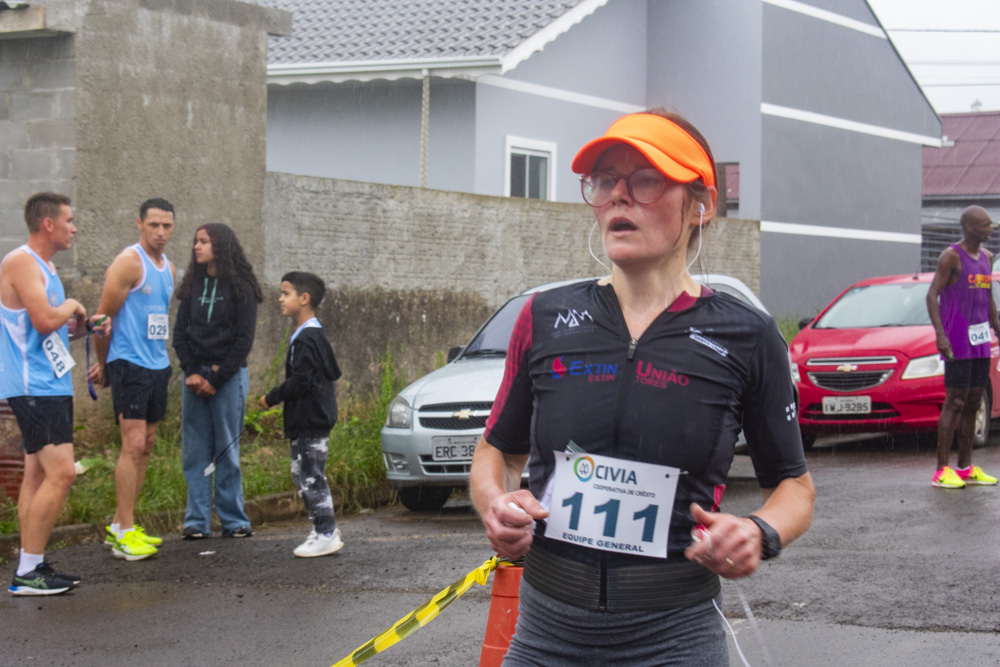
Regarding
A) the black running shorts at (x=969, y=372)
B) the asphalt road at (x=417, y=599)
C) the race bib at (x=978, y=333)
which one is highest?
the race bib at (x=978, y=333)

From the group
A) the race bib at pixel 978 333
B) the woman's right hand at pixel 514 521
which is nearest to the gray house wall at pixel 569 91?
the race bib at pixel 978 333

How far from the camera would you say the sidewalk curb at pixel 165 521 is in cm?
742

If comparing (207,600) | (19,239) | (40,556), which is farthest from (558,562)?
(19,239)

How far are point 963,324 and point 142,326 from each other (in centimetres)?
584

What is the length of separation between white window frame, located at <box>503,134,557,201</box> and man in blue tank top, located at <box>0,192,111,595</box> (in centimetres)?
1285

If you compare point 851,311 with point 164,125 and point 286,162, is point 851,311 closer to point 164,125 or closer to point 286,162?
point 164,125

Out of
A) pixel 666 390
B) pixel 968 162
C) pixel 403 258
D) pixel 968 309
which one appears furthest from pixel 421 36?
pixel 968 162

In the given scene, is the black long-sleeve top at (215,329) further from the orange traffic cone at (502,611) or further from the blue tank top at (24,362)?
the orange traffic cone at (502,611)

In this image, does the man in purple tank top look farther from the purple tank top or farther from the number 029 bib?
the number 029 bib

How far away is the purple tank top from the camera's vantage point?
907 cm

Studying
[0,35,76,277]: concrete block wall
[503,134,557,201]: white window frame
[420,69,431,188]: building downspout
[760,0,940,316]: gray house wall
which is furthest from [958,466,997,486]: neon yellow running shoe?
[760,0,940,316]: gray house wall

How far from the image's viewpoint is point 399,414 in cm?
902

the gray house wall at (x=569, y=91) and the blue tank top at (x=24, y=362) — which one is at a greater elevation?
the gray house wall at (x=569, y=91)

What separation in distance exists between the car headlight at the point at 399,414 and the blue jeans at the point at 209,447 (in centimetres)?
137
